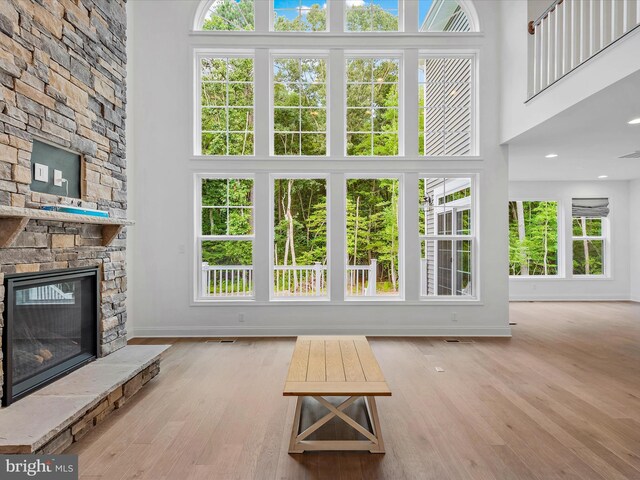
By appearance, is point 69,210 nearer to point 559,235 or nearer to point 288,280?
Result: point 288,280

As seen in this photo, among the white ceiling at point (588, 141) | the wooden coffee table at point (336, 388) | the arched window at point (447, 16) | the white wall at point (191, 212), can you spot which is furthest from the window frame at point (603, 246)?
the wooden coffee table at point (336, 388)

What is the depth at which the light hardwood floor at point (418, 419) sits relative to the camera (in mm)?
2143

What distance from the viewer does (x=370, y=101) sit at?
5277 mm

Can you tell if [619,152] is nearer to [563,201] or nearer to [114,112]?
[563,201]

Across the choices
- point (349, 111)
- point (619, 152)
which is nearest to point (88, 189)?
point (349, 111)

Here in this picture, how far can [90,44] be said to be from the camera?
10.9 ft

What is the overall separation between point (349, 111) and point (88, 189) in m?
3.44

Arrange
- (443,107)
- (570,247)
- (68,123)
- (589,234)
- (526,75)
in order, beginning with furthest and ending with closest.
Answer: (589,234)
(570,247)
(443,107)
(526,75)
(68,123)

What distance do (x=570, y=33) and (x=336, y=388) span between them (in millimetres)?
4019

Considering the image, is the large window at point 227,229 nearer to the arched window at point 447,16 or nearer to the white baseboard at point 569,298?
the arched window at point 447,16

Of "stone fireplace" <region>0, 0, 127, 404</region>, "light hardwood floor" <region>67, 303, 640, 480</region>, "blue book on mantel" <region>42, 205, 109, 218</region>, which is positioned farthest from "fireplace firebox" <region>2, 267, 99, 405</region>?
"light hardwood floor" <region>67, 303, 640, 480</region>

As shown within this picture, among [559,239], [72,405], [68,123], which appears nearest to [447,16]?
[68,123]

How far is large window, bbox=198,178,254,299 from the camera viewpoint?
519cm

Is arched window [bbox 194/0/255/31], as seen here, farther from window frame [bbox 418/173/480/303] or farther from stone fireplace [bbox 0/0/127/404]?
window frame [bbox 418/173/480/303]
